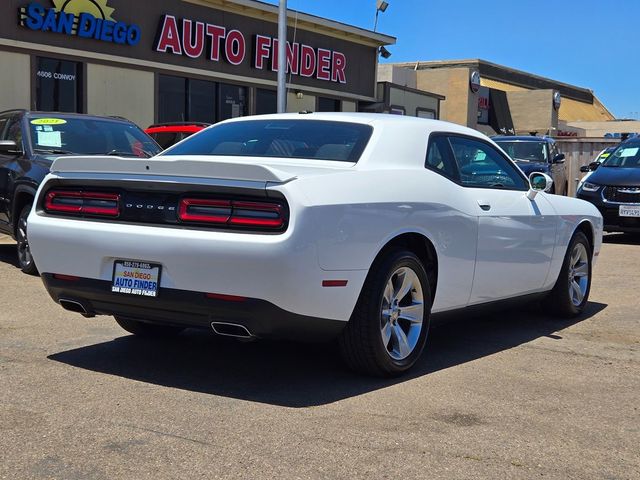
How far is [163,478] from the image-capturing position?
321 centimetres

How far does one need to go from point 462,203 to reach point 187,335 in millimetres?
2116

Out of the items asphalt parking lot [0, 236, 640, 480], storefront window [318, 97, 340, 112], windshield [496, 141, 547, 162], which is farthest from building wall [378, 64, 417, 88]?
asphalt parking lot [0, 236, 640, 480]

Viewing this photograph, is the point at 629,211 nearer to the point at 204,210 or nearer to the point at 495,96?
the point at 204,210

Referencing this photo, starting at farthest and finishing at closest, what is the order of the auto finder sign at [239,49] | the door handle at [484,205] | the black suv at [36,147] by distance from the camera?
the auto finder sign at [239,49] → the black suv at [36,147] → the door handle at [484,205]

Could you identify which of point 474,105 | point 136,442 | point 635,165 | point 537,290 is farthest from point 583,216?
point 474,105

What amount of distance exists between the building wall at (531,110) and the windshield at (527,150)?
34034 mm

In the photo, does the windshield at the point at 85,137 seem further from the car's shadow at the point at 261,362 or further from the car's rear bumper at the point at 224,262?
the car's rear bumper at the point at 224,262

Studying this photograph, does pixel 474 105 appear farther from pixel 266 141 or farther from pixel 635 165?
pixel 266 141

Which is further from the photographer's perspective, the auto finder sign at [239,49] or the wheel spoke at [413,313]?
the auto finder sign at [239,49]

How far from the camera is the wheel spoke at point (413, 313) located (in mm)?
4855

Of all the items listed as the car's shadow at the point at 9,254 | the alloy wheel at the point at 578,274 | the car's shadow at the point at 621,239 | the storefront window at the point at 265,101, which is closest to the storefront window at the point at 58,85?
the storefront window at the point at 265,101

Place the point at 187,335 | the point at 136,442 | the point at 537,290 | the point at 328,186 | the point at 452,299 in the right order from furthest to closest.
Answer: the point at 537,290
the point at 187,335
the point at 452,299
the point at 328,186
the point at 136,442

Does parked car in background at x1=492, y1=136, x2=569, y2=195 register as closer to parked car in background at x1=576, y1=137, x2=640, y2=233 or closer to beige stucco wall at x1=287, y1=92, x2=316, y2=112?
parked car in background at x1=576, y1=137, x2=640, y2=233

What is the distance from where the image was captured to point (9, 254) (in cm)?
991
